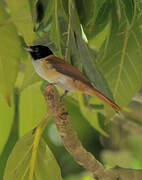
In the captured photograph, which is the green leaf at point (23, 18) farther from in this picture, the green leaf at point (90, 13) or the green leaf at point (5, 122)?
the green leaf at point (5, 122)

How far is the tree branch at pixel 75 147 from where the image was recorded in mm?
872

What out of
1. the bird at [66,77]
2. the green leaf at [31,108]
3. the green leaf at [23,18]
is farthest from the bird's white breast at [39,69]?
the green leaf at [31,108]

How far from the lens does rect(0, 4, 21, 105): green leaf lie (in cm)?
83

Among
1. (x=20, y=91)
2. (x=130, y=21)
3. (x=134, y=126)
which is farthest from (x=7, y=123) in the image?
(x=134, y=126)

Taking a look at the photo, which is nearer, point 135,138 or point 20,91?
point 20,91

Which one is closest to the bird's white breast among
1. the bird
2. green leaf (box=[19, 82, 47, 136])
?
the bird

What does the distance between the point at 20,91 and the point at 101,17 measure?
0.81 ft

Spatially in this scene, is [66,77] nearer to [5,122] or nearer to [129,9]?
[129,9]

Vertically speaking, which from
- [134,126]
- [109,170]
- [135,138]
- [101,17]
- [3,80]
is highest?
[3,80]

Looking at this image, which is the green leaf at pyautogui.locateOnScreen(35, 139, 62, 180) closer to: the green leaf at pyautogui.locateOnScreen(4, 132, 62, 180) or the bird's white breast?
the green leaf at pyautogui.locateOnScreen(4, 132, 62, 180)

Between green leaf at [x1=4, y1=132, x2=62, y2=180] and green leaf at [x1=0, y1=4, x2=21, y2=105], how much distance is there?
19 cm

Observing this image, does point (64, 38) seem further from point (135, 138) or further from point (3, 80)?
point (135, 138)

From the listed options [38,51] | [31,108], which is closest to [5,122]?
[31,108]

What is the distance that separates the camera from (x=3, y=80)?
2.76 feet
